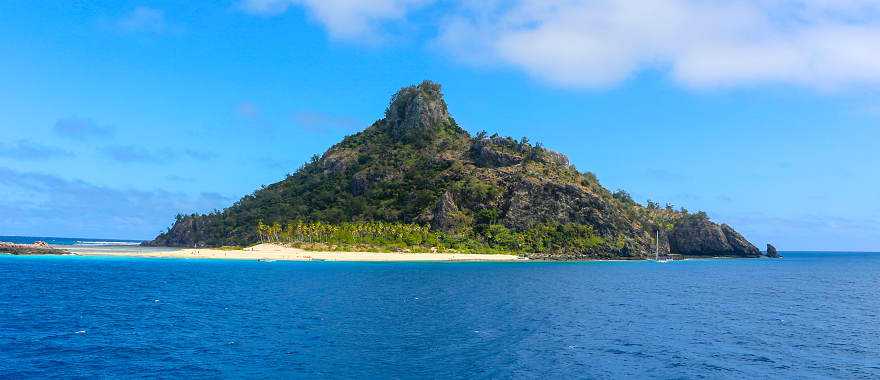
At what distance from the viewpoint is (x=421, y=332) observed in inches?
2351

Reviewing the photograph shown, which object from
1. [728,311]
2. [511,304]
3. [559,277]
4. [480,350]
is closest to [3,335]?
[480,350]

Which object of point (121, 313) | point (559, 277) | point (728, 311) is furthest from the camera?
point (559, 277)

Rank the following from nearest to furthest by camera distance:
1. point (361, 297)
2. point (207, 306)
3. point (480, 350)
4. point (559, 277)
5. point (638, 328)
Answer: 1. point (480, 350)
2. point (638, 328)
3. point (207, 306)
4. point (361, 297)
5. point (559, 277)

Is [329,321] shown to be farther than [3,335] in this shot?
Yes

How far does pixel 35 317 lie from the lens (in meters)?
65.1

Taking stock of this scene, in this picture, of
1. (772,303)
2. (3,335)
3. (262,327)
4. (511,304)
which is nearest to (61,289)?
(3,335)

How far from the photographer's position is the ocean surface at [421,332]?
45.2 metres

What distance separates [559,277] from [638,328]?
248ft

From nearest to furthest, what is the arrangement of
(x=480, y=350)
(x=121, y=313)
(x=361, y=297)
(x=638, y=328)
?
(x=480, y=350)
(x=638, y=328)
(x=121, y=313)
(x=361, y=297)

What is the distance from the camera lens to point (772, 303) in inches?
3703

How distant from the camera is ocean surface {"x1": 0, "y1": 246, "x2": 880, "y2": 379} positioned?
148ft

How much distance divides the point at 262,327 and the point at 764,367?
47616mm

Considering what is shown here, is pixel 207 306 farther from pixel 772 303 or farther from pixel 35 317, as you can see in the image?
pixel 772 303

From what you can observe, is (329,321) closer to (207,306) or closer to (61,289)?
(207,306)
